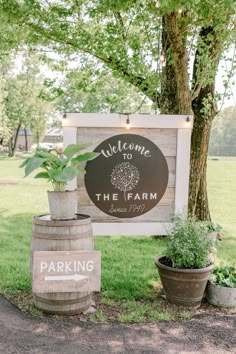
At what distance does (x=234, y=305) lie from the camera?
4387 mm

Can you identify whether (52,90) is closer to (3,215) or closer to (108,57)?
(108,57)

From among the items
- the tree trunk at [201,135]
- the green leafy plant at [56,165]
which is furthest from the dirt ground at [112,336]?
the tree trunk at [201,135]

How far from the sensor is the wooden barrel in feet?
12.7

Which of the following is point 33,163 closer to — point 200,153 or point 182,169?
point 182,169

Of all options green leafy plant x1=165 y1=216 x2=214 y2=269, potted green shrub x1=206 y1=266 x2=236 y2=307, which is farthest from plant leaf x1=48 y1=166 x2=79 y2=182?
potted green shrub x1=206 y1=266 x2=236 y2=307

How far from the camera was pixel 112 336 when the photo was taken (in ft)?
11.8

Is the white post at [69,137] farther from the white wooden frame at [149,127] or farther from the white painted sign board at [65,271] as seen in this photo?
the white painted sign board at [65,271]

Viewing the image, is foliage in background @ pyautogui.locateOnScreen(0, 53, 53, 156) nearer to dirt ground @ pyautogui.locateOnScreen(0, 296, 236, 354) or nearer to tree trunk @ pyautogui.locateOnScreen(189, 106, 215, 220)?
tree trunk @ pyautogui.locateOnScreen(189, 106, 215, 220)

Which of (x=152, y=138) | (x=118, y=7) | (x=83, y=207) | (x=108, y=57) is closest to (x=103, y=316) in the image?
(x=83, y=207)

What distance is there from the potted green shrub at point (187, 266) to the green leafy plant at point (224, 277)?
234 millimetres

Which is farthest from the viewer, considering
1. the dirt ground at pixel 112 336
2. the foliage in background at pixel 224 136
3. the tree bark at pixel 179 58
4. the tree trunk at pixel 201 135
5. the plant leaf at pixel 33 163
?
the foliage in background at pixel 224 136

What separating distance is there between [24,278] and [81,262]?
4.63ft

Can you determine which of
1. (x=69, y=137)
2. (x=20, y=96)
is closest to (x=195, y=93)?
(x=69, y=137)

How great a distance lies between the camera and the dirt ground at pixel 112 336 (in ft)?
11.0
